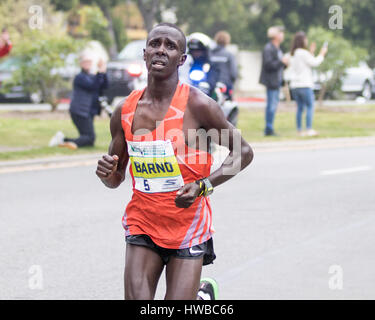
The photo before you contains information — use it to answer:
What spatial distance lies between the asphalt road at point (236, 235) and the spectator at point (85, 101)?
1.73m

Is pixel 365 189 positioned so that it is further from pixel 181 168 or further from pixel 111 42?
pixel 111 42

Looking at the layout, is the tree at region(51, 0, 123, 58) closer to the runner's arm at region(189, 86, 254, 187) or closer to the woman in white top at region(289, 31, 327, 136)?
the woman in white top at region(289, 31, 327, 136)

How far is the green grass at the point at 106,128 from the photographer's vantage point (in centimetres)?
1419

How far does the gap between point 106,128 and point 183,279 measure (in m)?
13.9

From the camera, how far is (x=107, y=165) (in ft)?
14.1

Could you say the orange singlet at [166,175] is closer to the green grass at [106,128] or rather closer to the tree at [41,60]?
the green grass at [106,128]

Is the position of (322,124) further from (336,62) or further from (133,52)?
(133,52)

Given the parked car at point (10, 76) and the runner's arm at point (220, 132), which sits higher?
the runner's arm at point (220, 132)

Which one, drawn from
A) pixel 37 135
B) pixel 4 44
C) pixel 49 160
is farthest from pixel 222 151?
pixel 4 44

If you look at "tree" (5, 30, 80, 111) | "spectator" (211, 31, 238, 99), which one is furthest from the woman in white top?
"tree" (5, 30, 80, 111)

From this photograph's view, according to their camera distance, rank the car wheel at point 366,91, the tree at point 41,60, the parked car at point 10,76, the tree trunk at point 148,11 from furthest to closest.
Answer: the tree trunk at point 148,11 → the car wheel at point 366,91 → the parked car at point 10,76 → the tree at point 41,60

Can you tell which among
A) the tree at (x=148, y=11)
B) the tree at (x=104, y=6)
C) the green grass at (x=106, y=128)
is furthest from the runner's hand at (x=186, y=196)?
the tree at (x=148, y=11)

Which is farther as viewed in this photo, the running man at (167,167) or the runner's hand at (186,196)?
the running man at (167,167)

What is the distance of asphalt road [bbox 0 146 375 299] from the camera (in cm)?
641
